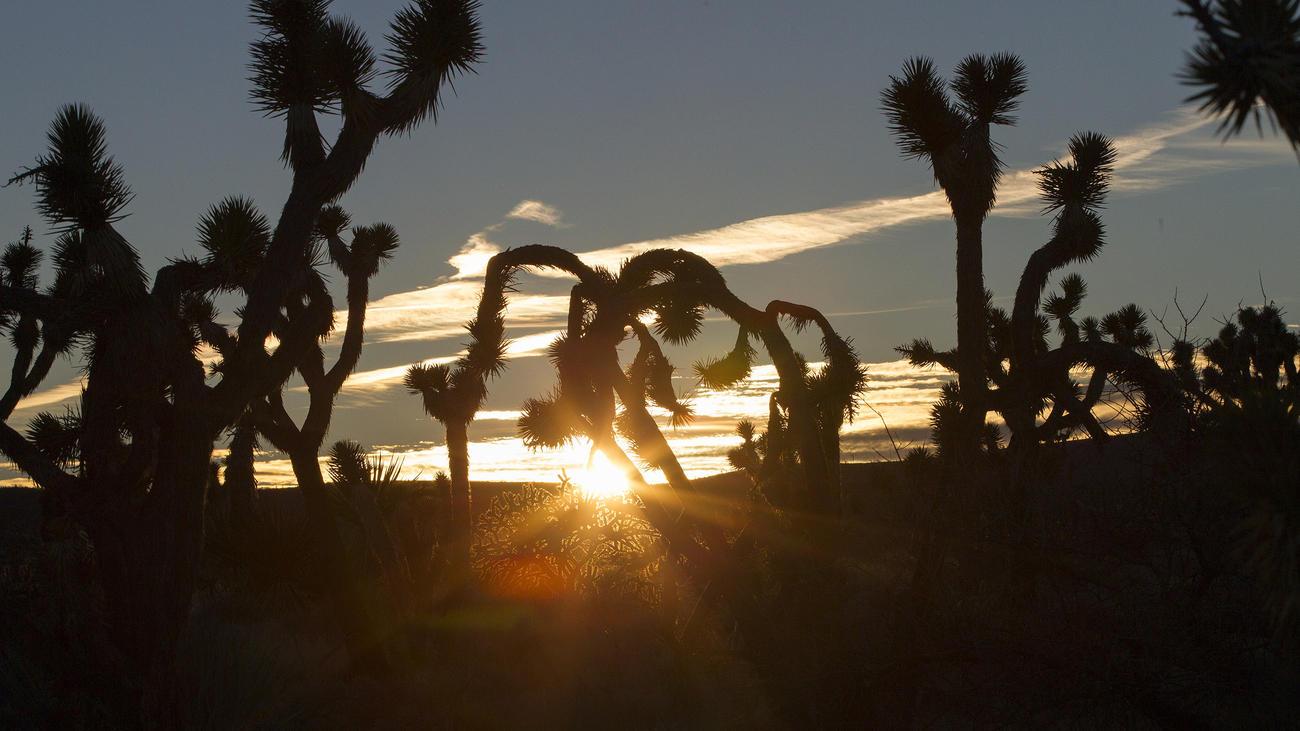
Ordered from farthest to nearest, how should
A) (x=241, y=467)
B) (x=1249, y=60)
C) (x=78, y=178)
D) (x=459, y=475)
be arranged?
1. (x=241, y=467)
2. (x=459, y=475)
3. (x=78, y=178)
4. (x=1249, y=60)

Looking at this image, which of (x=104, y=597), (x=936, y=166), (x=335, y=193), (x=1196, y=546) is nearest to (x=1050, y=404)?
(x=936, y=166)

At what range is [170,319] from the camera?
8.67 metres

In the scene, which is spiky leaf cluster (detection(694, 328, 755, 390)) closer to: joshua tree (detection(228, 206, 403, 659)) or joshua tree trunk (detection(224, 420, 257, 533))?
joshua tree (detection(228, 206, 403, 659))

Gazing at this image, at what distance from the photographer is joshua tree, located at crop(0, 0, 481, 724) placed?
8.00 meters

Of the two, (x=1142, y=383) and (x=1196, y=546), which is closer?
(x=1196, y=546)

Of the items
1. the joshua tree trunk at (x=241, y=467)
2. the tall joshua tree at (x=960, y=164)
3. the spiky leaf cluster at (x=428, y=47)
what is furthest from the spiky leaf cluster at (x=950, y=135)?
the joshua tree trunk at (x=241, y=467)

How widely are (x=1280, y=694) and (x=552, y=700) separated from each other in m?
6.78

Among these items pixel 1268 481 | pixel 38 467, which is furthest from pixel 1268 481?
pixel 38 467

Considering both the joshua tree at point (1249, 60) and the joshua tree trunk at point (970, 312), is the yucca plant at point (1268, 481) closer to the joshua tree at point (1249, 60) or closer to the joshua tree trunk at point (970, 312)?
the joshua tree at point (1249, 60)

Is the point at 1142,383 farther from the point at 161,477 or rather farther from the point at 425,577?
the point at 161,477

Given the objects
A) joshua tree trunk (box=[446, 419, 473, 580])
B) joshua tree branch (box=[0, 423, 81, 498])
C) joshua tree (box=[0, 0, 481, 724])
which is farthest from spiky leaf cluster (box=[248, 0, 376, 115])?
joshua tree trunk (box=[446, 419, 473, 580])

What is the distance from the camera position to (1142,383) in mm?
10086

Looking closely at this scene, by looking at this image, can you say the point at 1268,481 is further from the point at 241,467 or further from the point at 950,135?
the point at 241,467

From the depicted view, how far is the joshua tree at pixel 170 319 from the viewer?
8.00 metres
